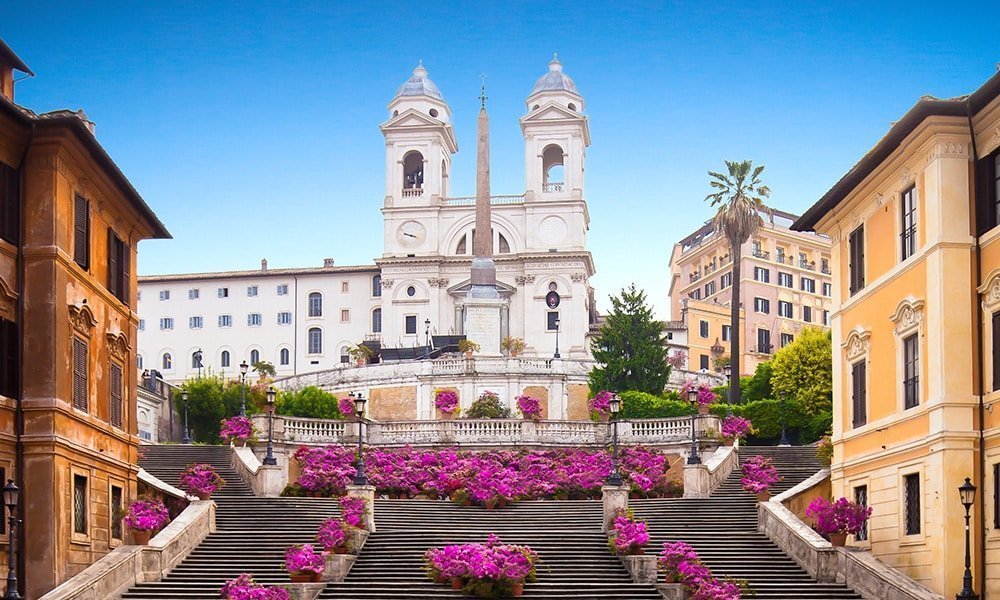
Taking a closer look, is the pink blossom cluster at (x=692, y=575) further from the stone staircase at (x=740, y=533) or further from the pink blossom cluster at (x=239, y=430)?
the pink blossom cluster at (x=239, y=430)

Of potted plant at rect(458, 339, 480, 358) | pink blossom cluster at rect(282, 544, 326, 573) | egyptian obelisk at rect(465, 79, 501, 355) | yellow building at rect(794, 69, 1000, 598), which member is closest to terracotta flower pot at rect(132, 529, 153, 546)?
pink blossom cluster at rect(282, 544, 326, 573)

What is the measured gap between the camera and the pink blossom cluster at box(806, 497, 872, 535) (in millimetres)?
33656

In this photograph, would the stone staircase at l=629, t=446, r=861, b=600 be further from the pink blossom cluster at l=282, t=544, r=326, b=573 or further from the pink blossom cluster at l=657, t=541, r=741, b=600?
the pink blossom cluster at l=282, t=544, r=326, b=573

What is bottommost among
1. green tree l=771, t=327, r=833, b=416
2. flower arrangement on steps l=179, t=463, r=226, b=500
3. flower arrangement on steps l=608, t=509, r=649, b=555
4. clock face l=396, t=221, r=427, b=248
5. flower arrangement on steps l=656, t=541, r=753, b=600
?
flower arrangement on steps l=656, t=541, r=753, b=600

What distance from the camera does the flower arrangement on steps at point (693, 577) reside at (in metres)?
31.2

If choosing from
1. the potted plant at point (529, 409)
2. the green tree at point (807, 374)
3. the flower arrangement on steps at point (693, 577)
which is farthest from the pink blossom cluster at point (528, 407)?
the flower arrangement on steps at point (693, 577)

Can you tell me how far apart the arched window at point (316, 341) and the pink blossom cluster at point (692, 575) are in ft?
264

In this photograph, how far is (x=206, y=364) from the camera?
11481 cm

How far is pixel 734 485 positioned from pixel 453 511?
9.63 metres

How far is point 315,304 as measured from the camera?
4493 inches

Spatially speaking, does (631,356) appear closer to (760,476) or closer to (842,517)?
(760,476)

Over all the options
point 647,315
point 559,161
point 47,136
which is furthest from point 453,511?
point 559,161

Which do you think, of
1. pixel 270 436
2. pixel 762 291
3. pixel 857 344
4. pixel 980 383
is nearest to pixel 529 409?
pixel 270 436

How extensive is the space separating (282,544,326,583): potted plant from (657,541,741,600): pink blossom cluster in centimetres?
779
